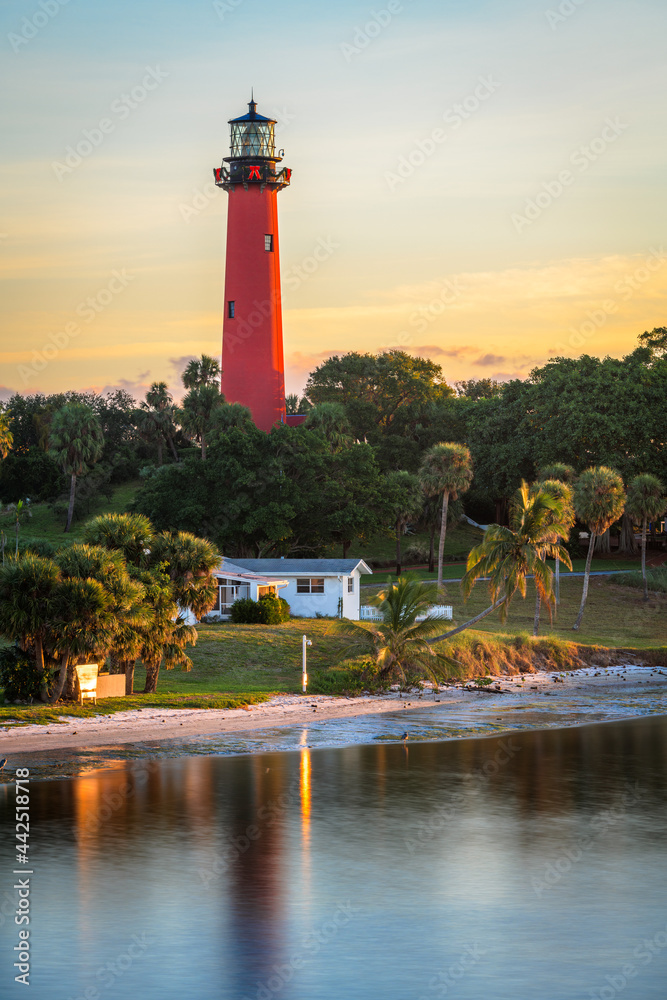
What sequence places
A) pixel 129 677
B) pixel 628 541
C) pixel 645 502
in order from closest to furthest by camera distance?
1. pixel 129 677
2. pixel 645 502
3. pixel 628 541

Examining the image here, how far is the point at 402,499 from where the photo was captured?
72.2 m

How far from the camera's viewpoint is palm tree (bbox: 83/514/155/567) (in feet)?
109

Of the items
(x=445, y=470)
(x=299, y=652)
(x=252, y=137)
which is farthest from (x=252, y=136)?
(x=299, y=652)

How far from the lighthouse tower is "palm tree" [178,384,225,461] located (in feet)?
22.6

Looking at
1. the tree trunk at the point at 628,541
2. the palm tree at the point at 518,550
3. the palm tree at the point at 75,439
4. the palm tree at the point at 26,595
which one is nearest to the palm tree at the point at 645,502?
the tree trunk at the point at 628,541

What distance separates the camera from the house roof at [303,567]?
55062 mm

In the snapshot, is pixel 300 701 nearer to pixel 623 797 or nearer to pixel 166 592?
pixel 166 592

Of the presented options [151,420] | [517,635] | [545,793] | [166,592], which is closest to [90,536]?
[166,592]

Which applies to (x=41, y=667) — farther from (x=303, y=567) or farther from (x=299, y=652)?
(x=303, y=567)

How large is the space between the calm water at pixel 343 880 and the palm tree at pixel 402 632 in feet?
35.9

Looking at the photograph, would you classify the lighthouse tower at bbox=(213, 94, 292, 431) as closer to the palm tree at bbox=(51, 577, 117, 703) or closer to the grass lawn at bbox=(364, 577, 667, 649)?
the grass lawn at bbox=(364, 577, 667, 649)

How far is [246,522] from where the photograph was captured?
67.1 m

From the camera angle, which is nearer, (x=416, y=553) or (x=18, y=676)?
(x=18, y=676)

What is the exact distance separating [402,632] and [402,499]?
32330 millimetres
